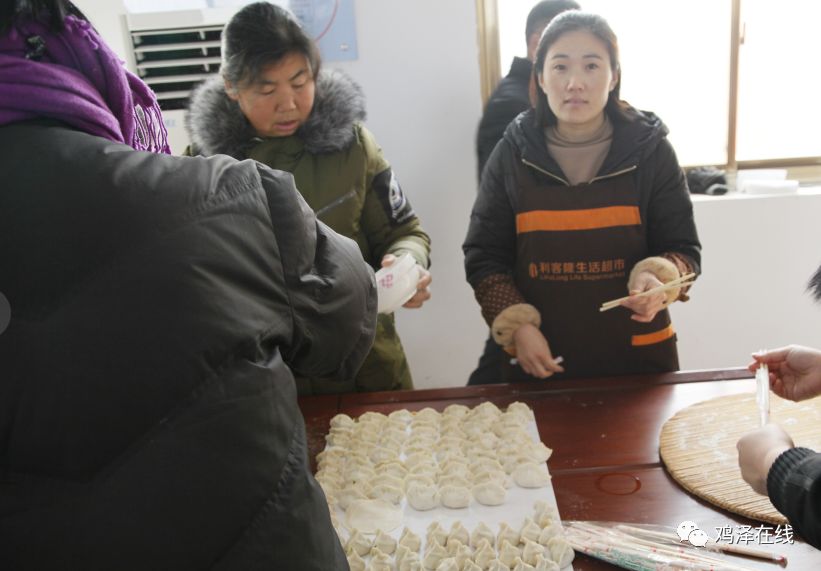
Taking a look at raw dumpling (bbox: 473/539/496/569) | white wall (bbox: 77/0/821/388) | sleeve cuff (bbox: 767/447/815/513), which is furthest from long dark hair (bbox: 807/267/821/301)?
white wall (bbox: 77/0/821/388)

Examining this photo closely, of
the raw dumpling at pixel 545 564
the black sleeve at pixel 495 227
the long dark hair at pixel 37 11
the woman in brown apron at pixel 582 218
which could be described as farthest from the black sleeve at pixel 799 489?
the long dark hair at pixel 37 11

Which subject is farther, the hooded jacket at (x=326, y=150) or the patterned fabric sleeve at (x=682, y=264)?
the hooded jacket at (x=326, y=150)

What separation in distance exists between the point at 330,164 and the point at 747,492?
125cm

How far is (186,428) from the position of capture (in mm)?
639

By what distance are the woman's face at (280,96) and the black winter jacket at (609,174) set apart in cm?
56

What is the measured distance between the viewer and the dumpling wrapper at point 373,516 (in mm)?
1116

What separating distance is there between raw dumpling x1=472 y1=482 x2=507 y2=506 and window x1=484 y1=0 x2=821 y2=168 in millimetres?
2110

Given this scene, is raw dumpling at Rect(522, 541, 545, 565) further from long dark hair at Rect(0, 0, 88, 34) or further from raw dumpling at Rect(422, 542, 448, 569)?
long dark hair at Rect(0, 0, 88, 34)

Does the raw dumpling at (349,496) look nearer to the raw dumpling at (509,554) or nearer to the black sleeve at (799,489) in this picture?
the raw dumpling at (509,554)

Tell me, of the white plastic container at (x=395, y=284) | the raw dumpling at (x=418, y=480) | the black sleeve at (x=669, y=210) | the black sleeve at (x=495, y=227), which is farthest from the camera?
the black sleeve at (x=495, y=227)

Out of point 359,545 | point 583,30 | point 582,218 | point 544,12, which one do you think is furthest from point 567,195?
point 544,12

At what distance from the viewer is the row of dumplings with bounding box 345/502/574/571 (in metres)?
0.98

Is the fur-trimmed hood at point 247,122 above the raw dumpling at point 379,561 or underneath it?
above

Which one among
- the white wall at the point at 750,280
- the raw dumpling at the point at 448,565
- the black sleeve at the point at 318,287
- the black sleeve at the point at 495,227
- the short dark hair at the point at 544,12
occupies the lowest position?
the white wall at the point at 750,280
